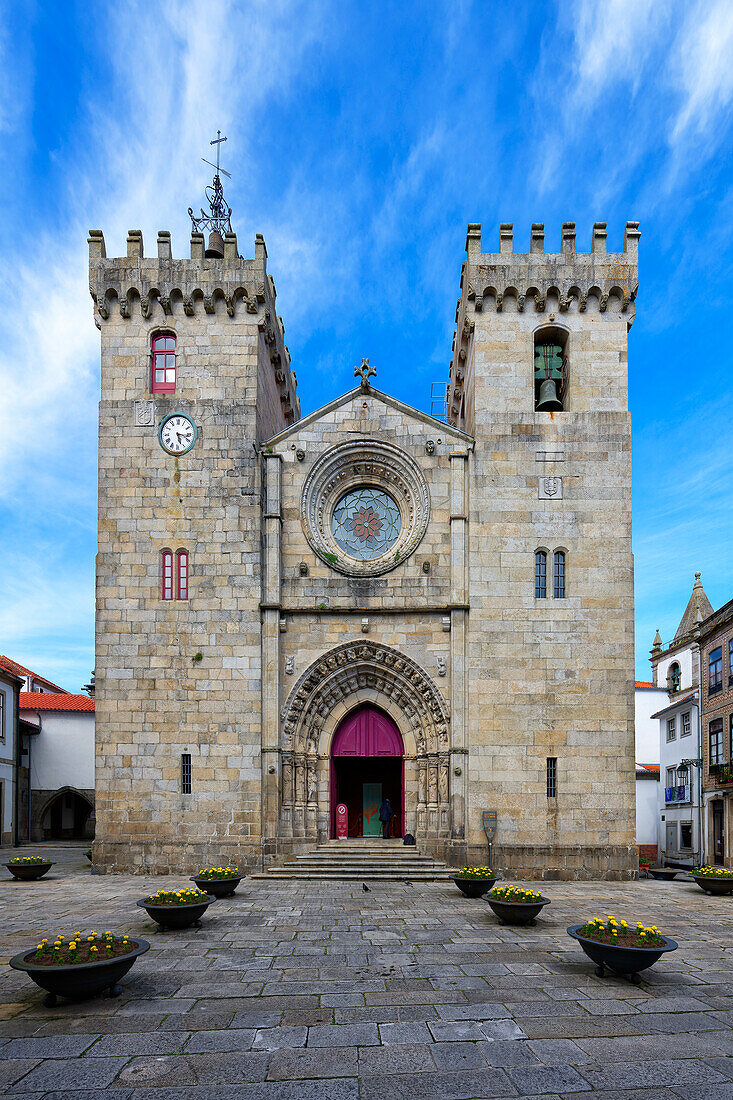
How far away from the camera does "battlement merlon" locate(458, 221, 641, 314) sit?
23203 mm

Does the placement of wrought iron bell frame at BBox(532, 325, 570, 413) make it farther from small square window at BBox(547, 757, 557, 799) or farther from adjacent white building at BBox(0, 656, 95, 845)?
adjacent white building at BBox(0, 656, 95, 845)

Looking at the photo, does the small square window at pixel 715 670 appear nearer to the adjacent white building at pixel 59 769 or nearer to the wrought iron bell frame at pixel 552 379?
the wrought iron bell frame at pixel 552 379

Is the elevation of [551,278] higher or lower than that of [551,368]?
higher

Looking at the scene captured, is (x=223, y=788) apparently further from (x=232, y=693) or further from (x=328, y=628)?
(x=328, y=628)

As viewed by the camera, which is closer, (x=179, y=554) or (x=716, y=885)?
(x=716, y=885)

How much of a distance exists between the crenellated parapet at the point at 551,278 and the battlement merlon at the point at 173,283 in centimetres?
643

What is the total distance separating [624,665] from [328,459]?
10.2 metres

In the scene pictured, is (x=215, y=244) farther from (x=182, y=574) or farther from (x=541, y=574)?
(x=541, y=574)

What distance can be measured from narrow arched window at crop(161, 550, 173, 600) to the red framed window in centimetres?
490

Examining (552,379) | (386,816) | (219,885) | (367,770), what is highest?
(552,379)

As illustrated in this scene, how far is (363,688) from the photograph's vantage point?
75.0 ft

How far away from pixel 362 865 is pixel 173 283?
56.7ft

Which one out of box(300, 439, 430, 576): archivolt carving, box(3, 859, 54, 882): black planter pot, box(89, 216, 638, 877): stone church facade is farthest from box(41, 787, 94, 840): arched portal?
box(300, 439, 430, 576): archivolt carving

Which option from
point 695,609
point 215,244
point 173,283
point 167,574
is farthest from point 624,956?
point 695,609
